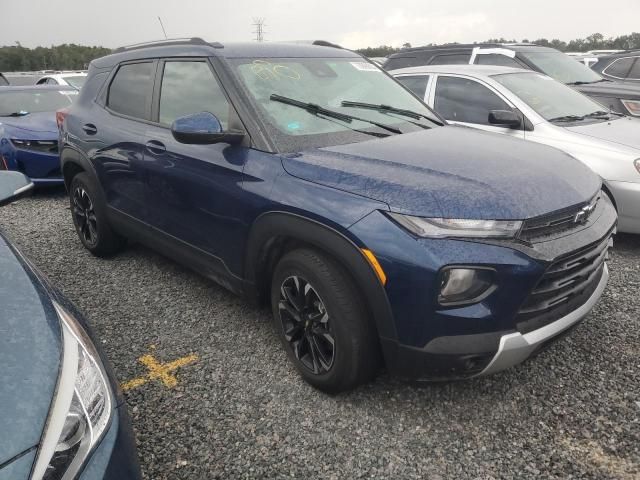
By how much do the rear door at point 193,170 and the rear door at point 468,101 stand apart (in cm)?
307

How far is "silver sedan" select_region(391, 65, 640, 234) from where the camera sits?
423 centimetres

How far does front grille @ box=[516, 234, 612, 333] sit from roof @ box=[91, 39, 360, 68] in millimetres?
2126

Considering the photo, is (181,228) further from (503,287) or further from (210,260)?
(503,287)

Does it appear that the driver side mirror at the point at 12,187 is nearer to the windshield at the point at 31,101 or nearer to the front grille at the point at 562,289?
the front grille at the point at 562,289

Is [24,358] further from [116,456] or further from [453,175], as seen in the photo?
[453,175]

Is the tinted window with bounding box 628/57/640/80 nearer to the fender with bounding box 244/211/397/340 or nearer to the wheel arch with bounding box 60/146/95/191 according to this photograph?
the fender with bounding box 244/211/397/340

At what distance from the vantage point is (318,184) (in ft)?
7.86

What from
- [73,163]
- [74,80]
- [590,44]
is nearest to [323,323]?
[73,163]

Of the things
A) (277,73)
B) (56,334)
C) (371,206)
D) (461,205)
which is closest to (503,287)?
(461,205)

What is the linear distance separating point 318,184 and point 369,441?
121 centimetres


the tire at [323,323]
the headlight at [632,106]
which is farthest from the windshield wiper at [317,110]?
the headlight at [632,106]

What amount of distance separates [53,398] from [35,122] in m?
6.85

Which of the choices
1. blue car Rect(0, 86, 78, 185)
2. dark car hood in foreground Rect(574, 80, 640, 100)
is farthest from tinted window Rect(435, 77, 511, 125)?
blue car Rect(0, 86, 78, 185)

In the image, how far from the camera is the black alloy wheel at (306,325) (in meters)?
2.48
